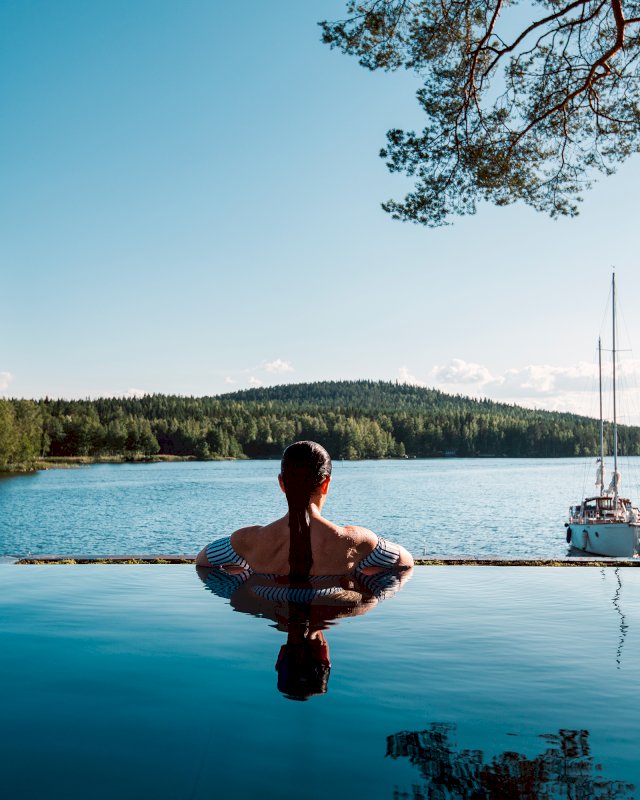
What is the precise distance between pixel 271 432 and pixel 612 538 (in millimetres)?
103118

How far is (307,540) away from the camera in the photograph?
388 cm

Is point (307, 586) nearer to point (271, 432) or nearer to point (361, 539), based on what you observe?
point (361, 539)

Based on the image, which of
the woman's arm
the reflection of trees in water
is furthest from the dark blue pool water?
the woman's arm

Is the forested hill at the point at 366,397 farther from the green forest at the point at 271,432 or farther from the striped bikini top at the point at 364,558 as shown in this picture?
the striped bikini top at the point at 364,558

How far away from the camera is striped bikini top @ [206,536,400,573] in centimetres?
409

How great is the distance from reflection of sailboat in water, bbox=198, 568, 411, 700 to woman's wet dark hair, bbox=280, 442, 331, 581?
0.43ft

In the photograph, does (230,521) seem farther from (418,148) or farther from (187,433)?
(187,433)

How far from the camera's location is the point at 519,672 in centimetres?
279

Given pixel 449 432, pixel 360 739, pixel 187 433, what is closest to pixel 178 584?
pixel 360 739

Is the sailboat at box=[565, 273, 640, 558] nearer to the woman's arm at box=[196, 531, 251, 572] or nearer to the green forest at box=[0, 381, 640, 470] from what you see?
the woman's arm at box=[196, 531, 251, 572]

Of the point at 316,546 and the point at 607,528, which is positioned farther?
the point at 607,528

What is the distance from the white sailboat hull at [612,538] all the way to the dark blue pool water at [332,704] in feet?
78.1

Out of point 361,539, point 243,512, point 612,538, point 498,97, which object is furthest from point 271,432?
point 361,539

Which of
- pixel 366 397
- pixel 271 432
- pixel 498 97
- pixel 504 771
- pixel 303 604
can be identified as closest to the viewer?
pixel 504 771
